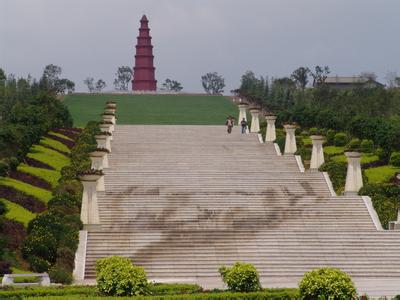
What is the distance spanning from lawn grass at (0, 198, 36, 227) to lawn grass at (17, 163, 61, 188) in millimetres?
5105

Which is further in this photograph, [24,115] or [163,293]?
[24,115]

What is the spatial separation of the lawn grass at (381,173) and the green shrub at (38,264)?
1760 centimetres

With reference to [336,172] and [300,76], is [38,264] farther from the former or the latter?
[300,76]

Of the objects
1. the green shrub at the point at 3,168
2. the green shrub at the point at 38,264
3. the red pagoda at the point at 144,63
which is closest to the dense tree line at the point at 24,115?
the green shrub at the point at 3,168

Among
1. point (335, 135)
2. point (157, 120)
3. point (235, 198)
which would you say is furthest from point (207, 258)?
point (157, 120)

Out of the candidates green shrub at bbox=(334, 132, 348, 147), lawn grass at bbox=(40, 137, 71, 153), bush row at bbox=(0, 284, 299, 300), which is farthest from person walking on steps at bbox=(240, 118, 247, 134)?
bush row at bbox=(0, 284, 299, 300)

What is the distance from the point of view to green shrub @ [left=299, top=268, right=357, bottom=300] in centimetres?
2025

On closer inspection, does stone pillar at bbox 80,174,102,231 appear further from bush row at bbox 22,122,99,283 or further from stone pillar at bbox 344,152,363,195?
stone pillar at bbox 344,152,363,195

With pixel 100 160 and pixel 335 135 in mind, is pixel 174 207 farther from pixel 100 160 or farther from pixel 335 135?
pixel 335 135

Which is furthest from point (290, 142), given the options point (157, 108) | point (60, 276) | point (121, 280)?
point (157, 108)

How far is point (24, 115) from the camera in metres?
49.3

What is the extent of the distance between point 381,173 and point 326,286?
23416mm

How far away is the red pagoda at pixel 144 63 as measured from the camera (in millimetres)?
115750

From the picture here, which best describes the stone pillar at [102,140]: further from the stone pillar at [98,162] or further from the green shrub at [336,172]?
the green shrub at [336,172]
